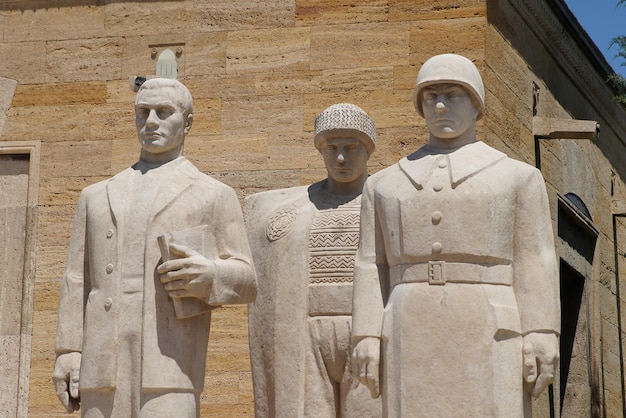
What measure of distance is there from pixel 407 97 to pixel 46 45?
2.97 m

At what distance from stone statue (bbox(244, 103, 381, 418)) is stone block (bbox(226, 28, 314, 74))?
259 centimetres

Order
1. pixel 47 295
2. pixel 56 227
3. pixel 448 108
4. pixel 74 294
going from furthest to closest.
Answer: pixel 56 227
pixel 47 295
pixel 74 294
pixel 448 108

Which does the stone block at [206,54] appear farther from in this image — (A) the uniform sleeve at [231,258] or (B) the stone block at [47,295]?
(A) the uniform sleeve at [231,258]

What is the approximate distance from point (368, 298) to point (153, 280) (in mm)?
1212

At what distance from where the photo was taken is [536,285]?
9.16 meters

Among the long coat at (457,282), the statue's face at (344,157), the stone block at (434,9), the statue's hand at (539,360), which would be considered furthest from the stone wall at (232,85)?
the statue's hand at (539,360)

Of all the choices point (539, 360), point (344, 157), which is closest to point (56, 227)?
point (344, 157)

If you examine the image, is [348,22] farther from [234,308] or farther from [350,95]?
[234,308]

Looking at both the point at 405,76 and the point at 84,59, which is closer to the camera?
the point at 405,76

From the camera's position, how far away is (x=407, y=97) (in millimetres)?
13234

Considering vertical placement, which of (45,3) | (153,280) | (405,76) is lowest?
(153,280)

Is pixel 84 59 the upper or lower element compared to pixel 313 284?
upper

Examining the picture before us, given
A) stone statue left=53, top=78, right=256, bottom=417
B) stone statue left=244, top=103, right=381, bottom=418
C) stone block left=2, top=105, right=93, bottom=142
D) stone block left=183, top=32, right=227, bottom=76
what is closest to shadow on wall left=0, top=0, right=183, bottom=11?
stone block left=183, top=32, right=227, bottom=76

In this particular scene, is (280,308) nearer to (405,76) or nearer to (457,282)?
(457,282)
